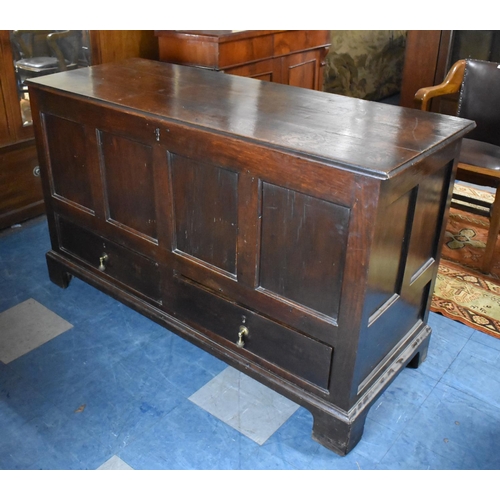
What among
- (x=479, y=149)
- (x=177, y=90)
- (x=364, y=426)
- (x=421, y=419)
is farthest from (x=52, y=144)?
(x=479, y=149)

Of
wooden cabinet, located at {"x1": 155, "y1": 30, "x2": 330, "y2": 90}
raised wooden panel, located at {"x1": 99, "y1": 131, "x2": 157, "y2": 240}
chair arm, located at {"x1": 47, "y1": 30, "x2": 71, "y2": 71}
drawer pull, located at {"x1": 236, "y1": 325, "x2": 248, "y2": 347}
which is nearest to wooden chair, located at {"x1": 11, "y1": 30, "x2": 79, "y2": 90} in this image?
chair arm, located at {"x1": 47, "y1": 30, "x2": 71, "y2": 71}

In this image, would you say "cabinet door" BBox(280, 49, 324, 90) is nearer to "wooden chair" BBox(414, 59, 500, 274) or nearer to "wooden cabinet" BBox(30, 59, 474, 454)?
"wooden chair" BBox(414, 59, 500, 274)

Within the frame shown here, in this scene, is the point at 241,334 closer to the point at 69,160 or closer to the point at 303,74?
the point at 69,160

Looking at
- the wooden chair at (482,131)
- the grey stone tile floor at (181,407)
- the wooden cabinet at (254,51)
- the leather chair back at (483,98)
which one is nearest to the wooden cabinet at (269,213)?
the grey stone tile floor at (181,407)

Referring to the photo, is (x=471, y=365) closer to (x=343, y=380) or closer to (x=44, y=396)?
(x=343, y=380)

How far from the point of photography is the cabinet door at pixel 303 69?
328 cm

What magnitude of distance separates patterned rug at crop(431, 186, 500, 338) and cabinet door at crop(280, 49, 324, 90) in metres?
1.23

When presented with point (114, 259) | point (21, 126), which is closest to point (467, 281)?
point (114, 259)

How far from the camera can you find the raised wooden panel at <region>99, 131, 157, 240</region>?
6.14ft

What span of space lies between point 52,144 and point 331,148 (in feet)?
4.01

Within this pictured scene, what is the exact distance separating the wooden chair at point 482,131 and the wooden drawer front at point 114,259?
1495 millimetres

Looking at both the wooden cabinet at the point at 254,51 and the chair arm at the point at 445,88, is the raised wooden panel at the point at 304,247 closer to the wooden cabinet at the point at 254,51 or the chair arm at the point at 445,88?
the wooden cabinet at the point at 254,51

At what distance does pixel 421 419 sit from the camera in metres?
1.83

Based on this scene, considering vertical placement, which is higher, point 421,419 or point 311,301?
point 311,301
